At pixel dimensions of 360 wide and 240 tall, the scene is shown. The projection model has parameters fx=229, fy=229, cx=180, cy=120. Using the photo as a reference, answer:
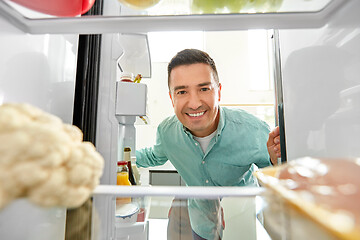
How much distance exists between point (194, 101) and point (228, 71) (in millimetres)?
2138

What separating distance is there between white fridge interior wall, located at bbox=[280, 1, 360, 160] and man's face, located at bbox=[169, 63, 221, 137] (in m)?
0.64

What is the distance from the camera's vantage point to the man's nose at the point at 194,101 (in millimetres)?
1343

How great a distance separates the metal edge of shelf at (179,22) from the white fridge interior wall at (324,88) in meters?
0.05

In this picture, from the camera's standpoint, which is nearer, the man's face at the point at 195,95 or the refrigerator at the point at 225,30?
the refrigerator at the point at 225,30

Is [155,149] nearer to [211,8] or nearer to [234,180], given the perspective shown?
[234,180]

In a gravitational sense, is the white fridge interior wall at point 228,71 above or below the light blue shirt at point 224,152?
above

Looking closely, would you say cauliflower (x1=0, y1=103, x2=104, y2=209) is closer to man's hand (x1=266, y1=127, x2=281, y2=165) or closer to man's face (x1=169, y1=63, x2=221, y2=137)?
man's hand (x1=266, y1=127, x2=281, y2=165)

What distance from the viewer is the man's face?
4.40 ft

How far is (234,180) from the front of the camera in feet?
4.68

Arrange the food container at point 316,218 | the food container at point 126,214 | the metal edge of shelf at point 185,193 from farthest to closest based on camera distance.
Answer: the food container at point 126,214
the metal edge of shelf at point 185,193
the food container at point 316,218

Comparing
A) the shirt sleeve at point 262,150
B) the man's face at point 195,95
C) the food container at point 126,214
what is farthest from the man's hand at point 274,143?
the food container at point 126,214

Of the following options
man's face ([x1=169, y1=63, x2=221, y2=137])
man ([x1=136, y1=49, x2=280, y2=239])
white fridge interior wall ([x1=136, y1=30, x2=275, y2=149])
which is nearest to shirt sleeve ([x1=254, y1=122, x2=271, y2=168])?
man ([x1=136, y1=49, x2=280, y2=239])

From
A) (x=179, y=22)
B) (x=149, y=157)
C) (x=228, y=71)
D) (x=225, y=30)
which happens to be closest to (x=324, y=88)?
(x=225, y=30)

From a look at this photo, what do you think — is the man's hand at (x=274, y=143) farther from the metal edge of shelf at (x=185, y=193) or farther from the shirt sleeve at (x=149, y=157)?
the shirt sleeve at (x=149, y=157)
